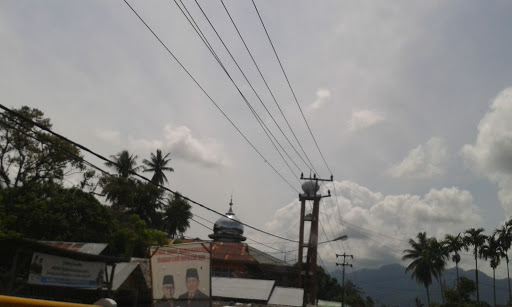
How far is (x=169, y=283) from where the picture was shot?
16.2 metres

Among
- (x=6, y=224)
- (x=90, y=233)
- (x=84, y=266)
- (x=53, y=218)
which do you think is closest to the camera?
(x=84, y=266)

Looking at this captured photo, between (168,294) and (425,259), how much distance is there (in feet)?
189

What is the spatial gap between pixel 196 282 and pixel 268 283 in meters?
19.4

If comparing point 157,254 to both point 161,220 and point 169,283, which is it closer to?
point 169,283

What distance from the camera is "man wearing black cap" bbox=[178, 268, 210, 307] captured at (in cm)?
1575

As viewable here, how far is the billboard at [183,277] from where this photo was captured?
624 inches

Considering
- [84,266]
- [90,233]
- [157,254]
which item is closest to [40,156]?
[90,233]

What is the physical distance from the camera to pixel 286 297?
3123cm

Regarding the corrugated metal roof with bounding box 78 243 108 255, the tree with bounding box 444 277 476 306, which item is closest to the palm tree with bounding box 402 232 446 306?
the tree with bounding box 444 277 476 306

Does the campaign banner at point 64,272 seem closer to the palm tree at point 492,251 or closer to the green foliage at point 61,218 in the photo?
the green foliage at point 61,218

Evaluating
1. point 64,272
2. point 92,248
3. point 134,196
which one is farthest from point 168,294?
point 134,196

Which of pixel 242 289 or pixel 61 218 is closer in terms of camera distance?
pixel 242 289

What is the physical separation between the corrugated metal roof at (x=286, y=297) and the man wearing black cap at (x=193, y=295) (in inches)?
590

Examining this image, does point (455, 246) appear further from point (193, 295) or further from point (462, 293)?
point (193, 295)
